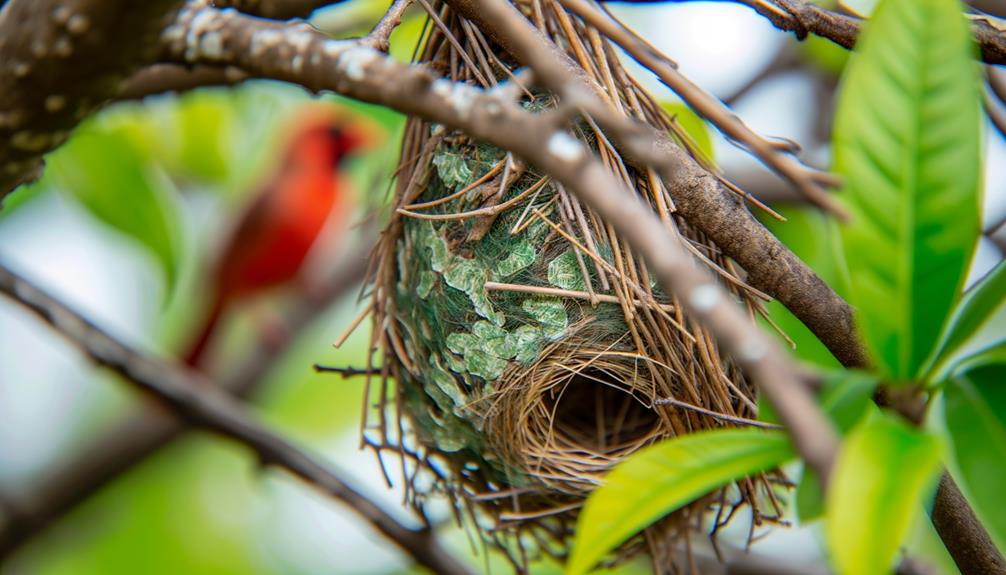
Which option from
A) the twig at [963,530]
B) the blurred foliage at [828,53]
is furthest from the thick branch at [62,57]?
the blurred foliage at [828,53]

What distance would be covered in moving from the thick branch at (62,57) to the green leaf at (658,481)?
0.48m

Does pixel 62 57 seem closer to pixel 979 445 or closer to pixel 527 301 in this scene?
pixel 527 301

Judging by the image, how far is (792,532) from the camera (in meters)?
3.04

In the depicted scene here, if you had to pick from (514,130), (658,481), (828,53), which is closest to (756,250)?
(658,481)

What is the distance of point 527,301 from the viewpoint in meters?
1.01

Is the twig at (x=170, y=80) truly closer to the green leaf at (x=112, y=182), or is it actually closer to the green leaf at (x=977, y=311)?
the green leaf at (x=112, y=182)

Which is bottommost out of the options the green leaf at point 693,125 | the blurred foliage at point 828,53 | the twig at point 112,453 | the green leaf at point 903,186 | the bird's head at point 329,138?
the twig at point 112,453

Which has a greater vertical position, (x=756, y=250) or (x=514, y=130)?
(x=514, y=130)

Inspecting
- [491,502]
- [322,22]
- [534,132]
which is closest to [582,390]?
[491,502]

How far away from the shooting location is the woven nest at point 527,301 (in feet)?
3.19

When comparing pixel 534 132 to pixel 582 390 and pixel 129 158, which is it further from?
pixel 129 158

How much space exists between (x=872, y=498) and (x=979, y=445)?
0.44m

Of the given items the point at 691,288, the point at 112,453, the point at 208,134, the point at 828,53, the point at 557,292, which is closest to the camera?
the point at 691,288

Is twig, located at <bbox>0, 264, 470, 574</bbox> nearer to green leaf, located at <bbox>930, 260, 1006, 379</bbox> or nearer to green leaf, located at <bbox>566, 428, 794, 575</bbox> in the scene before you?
green leaf, located at <bbox>566, 428, 794, 575</bbox>
